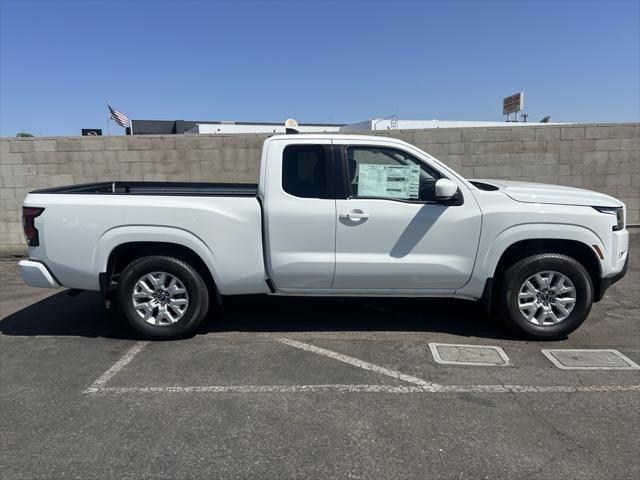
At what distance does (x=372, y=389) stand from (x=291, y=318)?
1.89 meters

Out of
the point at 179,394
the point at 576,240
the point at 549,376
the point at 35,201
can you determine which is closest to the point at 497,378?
the point at 549,376

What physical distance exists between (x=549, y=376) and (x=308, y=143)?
9.68 ft

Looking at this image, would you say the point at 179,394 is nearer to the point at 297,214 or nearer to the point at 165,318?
the point at 165,318

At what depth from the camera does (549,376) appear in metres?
3.83

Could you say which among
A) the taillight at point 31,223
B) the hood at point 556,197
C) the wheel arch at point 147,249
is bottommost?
the wheel arch at point 147,249

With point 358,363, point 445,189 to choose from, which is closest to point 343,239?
point 445,189

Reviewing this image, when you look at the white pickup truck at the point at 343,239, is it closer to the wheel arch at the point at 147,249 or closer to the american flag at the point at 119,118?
the wheel arch at the point at 147,249

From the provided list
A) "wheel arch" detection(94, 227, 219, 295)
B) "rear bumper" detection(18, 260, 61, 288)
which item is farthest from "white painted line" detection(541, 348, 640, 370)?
"rear bumper" detection(18, 260, 61, 288)

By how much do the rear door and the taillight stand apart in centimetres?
217

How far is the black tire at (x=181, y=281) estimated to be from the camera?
452 centimetres

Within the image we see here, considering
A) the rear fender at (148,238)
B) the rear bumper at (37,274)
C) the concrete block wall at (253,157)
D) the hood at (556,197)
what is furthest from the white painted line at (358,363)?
the concrete block wall at (253,157)

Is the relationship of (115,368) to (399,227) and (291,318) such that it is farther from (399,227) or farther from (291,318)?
(399,227)

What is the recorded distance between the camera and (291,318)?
5.34 metres

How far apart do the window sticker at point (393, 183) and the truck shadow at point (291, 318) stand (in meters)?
1.45
